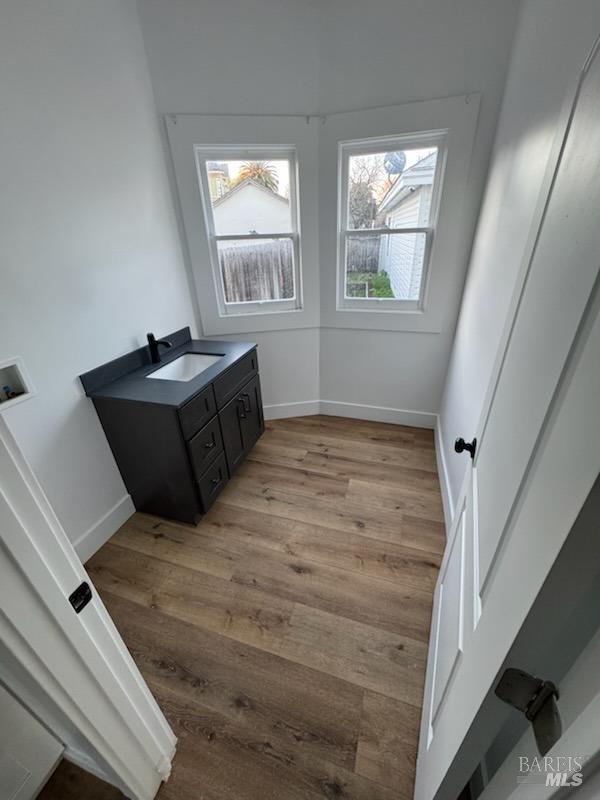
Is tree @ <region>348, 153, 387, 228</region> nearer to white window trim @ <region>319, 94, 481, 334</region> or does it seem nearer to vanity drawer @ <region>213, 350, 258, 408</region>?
white window trim @ <region>319, 94, 481, 334</region>

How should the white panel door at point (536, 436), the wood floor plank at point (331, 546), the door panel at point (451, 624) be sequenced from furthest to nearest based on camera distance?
the wood floor plank at point (331, 546)
the door panel at point (451, 624)
the white panel door at point (536, 436)

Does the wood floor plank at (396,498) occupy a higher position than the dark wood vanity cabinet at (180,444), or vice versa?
the dark wood vanity cabinet at (180,444)

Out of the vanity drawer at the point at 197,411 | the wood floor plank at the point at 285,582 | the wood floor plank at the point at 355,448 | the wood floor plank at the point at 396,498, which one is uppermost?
the vanity drawer at the point at 197,411

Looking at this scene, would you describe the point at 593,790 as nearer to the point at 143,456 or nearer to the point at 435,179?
the point at 143,456

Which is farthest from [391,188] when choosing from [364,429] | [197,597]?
[197,597]

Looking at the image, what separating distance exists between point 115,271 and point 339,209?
1.55 meters

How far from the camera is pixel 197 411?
5.71 feet

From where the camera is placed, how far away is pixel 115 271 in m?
1.82

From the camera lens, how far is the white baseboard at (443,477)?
6.06ft

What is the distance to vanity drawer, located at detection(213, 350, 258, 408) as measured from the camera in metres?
1.94

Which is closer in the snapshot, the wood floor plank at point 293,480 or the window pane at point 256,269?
the wood floor plank at point 293,480

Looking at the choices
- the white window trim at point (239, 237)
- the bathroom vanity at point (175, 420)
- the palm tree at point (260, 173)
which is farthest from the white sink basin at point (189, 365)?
the palm tree at point (260, 173)

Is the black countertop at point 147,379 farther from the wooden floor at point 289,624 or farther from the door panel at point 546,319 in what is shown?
the door panel at point 546,319

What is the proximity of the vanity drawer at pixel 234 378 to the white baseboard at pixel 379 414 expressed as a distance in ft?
3.06
